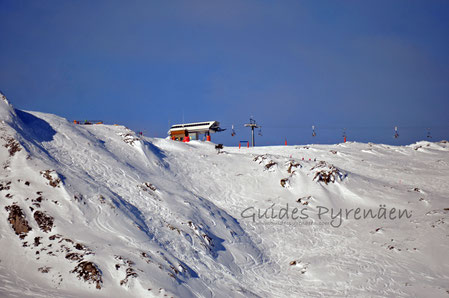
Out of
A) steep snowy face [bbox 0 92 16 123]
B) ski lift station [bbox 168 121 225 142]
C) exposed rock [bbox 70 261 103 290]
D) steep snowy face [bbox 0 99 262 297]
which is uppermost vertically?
ski lift station [bbox 168 121 225 142]

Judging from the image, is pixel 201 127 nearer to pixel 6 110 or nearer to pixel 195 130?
pixel 195 130

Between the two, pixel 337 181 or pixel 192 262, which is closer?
pixel 192 262

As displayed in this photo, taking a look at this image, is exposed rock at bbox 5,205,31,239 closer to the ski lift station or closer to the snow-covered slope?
the snow-covered slope

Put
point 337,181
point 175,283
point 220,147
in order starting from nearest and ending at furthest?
1. point 175,283
2. point 337,181
3. point 220,147

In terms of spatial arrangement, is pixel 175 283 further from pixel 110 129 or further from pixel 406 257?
pixel 110 129

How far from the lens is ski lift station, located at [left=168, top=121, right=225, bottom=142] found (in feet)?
207

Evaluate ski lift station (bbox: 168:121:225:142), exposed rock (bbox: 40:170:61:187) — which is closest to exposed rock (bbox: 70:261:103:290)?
exposed rock (bbox: 40:170:61:187)

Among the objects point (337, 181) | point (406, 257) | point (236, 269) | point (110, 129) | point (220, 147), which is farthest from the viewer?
point (220, 147)

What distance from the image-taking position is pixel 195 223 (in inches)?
1073

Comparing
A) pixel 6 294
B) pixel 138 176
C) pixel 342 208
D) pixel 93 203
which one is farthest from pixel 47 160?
pixel 342 208

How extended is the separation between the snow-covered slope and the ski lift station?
20479 millimetres

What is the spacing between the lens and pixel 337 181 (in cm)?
3741

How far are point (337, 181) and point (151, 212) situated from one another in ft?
62.6

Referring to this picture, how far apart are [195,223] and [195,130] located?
37.6 meters
